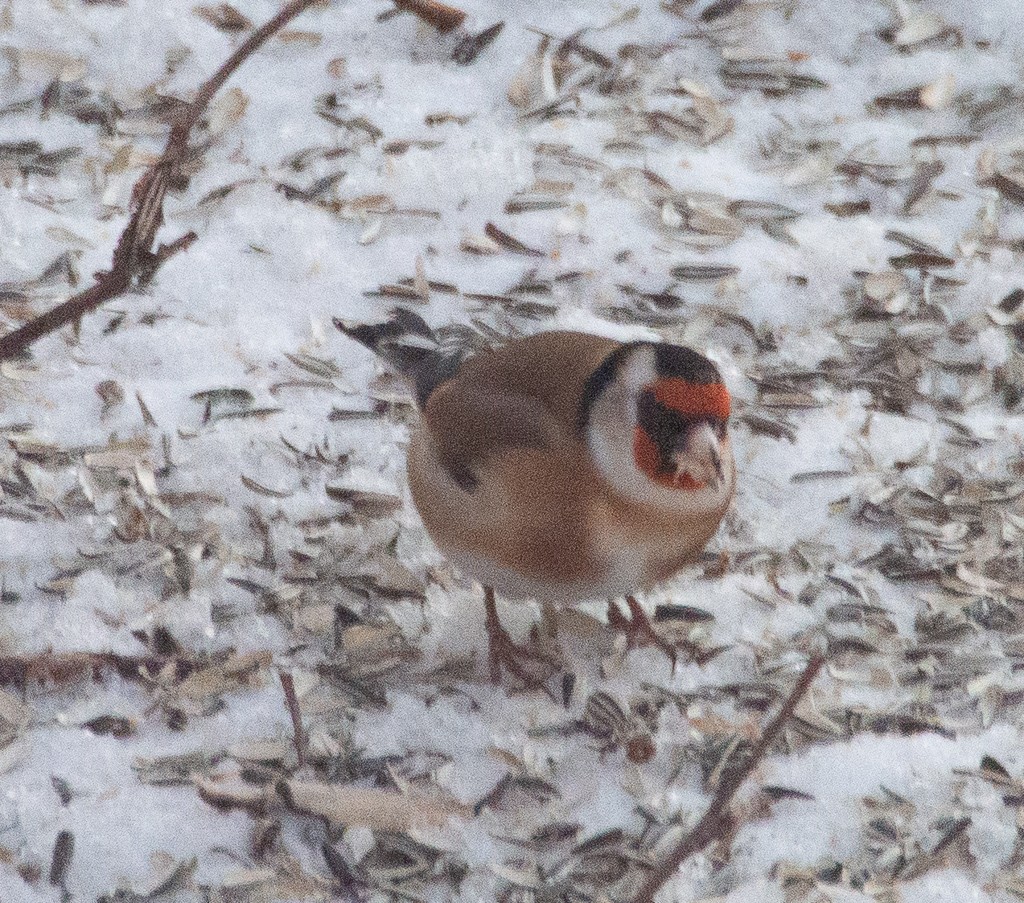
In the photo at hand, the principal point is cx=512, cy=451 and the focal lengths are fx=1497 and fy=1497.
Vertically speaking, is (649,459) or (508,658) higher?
(649,459)

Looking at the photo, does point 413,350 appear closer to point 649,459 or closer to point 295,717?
point 649,459

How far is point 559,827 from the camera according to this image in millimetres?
2715

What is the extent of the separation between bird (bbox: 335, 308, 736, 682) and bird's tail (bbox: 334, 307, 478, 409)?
237 mm

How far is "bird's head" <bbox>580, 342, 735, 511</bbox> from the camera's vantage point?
2.66 meters

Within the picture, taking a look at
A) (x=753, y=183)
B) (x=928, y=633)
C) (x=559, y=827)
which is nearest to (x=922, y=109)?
(x=753, y=183)

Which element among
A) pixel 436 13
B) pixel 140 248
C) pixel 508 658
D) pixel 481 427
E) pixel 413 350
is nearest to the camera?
pixel 140 248

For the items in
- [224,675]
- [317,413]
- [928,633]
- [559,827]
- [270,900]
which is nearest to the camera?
[270,900]

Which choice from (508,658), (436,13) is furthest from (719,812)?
(436,13)

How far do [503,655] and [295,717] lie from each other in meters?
0.52

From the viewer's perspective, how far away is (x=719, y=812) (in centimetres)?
238

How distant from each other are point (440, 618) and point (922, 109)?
2415mm

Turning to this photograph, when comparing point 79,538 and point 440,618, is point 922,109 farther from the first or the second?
point 79,538

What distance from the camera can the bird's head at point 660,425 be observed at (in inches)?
105

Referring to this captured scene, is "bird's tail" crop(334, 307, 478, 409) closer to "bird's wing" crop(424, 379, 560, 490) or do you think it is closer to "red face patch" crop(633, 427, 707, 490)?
"bird's wing" crop(424, 379, 560, 490)
